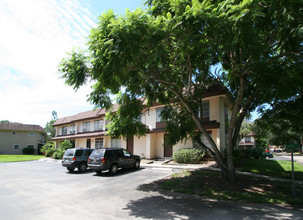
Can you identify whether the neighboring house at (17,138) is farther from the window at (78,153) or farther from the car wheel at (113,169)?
the car wheel at (113,169)

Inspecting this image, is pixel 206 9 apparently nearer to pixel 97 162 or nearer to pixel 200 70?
pixel 200 70

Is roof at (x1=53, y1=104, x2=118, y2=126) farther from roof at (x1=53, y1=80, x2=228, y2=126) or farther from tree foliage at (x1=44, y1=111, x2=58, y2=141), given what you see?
tree foliage at (x1=44, y1=111, x2=58, y2=141)

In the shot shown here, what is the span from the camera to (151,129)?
849 inches

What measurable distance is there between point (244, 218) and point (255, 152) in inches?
709

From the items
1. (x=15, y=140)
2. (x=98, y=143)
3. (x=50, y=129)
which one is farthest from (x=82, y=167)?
(x=50, y=129)

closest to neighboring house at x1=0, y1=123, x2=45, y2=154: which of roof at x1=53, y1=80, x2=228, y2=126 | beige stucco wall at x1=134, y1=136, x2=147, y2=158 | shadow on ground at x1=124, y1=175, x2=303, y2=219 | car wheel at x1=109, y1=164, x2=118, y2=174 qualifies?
roof at x1=53, y1=80, x2=228, y2=126

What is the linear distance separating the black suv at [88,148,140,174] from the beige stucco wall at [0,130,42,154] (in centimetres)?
4063

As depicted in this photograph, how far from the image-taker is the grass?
7648 mm

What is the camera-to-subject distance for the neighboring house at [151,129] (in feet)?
56.2

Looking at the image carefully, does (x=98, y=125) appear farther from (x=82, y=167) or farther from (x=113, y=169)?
(x=113, y=169)

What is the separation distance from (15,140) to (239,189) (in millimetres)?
50639

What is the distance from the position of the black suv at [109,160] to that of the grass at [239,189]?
439 centimetres

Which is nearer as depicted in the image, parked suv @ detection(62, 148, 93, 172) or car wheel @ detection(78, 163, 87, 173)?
parked suv @ detection(62, 148, 93, 172)

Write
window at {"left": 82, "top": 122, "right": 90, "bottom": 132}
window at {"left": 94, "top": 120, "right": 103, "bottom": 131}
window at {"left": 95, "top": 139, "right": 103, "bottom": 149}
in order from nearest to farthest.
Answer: window at {"left": 95, "top": 139, "right": 103, "bottom": 149} < window at {"left": 94, "top": 120, "right": 103, "bottom": 131} < window at {"left": 82, "top": 122, "right": 90, "bottom": 132}
